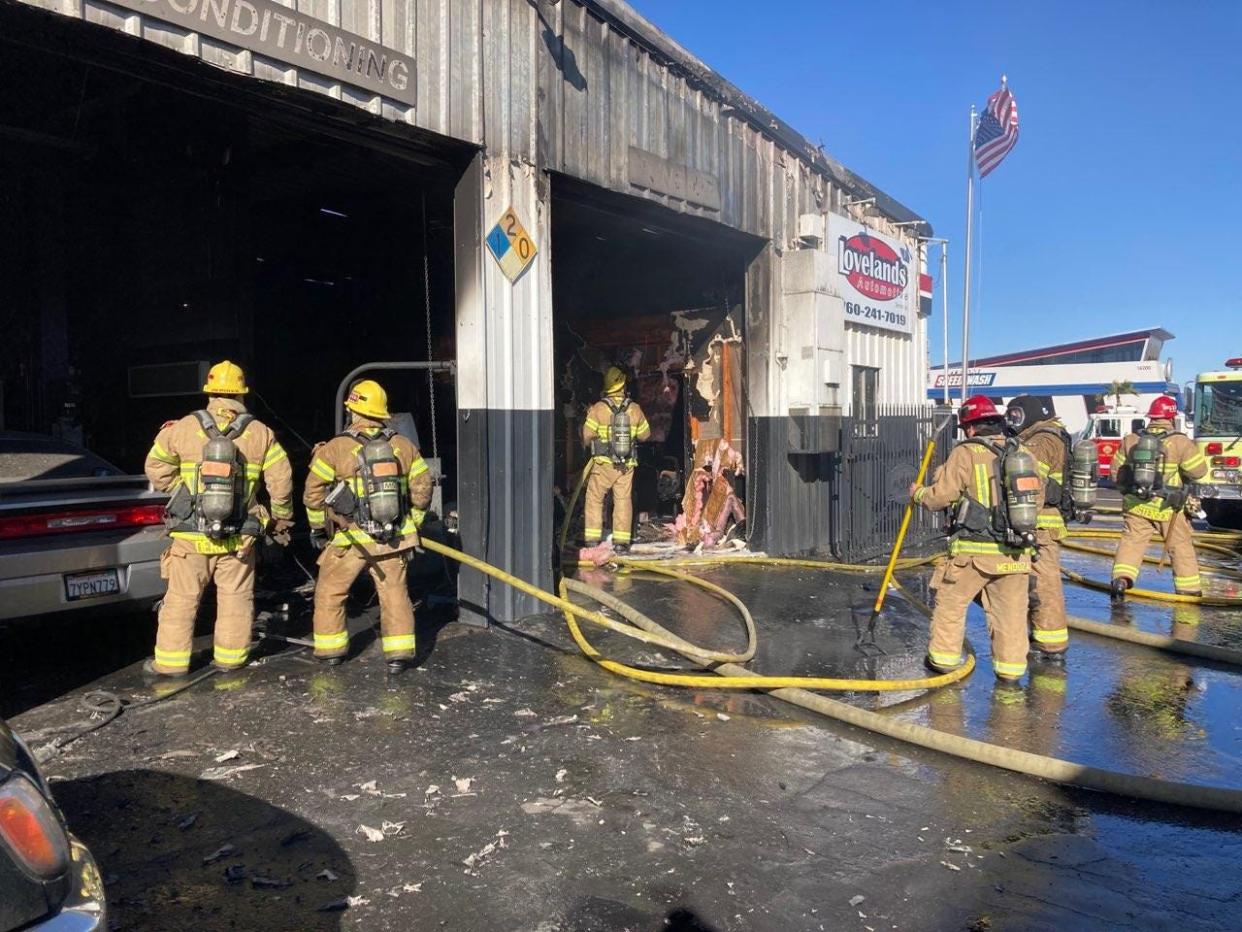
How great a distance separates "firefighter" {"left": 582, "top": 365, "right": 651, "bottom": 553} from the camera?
9578 mm

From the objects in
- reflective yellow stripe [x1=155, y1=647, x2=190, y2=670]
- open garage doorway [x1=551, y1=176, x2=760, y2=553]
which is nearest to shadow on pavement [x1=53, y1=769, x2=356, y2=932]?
reflective yellow stripe [x1=155, y1=647, x2=190, y2=670]

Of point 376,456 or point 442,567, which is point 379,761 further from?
point 442,567

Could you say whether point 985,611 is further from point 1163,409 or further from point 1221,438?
point 1221,438

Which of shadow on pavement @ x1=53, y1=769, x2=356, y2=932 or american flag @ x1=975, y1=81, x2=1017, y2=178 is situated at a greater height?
american flag @ x1=975, y1=81, x2=1017, y2=178

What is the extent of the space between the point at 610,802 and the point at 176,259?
31.2ft

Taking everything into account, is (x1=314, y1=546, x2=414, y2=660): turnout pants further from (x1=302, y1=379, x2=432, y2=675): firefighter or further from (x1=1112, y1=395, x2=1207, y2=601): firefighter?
(x1=1112, y1=395, x2=1207, y2=601): firefighter

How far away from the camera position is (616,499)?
971 cm

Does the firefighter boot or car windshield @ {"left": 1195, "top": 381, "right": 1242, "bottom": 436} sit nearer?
the firefighter boot

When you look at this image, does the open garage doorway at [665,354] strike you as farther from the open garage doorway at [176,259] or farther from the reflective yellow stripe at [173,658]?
the reflective yellow stripe at [173,658]

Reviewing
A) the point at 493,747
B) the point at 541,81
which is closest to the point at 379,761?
the point at 493,747

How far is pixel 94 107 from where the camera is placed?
897 centimetres

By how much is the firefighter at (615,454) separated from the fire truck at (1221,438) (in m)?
9.59

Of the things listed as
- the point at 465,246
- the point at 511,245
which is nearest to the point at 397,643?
the point at 465,246

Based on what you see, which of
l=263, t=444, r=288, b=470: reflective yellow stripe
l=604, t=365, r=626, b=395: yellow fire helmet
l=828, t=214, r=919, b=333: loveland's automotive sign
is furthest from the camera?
l=828, t=214, r=919, b=333: loveland's automotive sign
